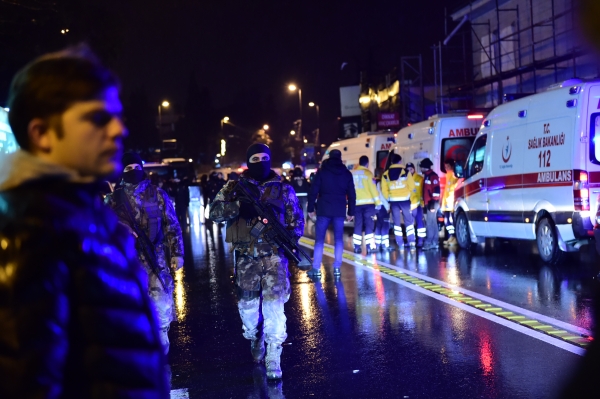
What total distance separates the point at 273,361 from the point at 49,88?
5.13m

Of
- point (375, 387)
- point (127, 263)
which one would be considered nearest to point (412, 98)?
point (375, 387)

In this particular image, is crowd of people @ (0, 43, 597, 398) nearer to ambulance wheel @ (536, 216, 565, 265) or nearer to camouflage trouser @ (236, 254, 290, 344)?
camouflage trouser @ (236, 254, 290, 344)

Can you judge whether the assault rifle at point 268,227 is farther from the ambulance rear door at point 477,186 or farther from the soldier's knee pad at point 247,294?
the ambulance rear door at point 477,186

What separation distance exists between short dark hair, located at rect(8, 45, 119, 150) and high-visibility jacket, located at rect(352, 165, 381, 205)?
13.2m

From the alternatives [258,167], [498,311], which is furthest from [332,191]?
[258,167]

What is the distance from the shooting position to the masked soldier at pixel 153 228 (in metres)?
6.71

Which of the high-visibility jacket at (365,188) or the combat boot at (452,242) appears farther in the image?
the combat boot at (452,242)

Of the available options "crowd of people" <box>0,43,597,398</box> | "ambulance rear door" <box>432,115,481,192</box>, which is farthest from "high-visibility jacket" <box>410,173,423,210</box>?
"crowd of people" <box>0,43,597,398</box>

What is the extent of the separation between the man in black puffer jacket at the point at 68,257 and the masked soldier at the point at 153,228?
4.58 m

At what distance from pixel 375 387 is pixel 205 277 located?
786 cm

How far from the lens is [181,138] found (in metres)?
143

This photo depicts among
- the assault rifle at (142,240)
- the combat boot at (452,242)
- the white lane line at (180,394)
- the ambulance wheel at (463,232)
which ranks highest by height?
the assault rifle at (142,240)

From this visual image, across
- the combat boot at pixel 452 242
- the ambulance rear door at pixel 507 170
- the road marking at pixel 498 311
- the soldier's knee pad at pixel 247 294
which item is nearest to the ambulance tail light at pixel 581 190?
the ambulance rear door at pixel 507 170

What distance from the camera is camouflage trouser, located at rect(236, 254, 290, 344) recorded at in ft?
22.6
